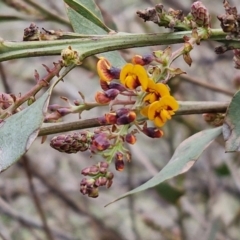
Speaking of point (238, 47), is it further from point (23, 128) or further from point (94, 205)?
point (94, 205)

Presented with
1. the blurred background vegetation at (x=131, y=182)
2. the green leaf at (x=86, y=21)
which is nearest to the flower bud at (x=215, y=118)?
the green leaf at (x=86, y=21)

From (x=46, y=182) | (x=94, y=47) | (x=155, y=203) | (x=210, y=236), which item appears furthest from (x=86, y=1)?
(x=155, y=203)

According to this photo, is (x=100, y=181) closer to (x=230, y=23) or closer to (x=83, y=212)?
(x=230, y=23)

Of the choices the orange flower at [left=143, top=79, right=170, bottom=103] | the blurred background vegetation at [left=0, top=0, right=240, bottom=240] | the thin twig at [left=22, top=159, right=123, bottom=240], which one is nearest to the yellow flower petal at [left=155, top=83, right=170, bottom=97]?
the orange flower at [left=143, top=79, right=170, bottom=103]

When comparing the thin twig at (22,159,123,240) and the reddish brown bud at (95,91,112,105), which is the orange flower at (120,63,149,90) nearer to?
the reddish brown bud at (95,91,112,105)

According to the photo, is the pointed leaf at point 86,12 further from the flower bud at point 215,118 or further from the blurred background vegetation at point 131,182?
the blurred background vegetation at point 131,182

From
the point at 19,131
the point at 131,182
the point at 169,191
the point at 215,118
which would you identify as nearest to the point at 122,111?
the point at 19,131
